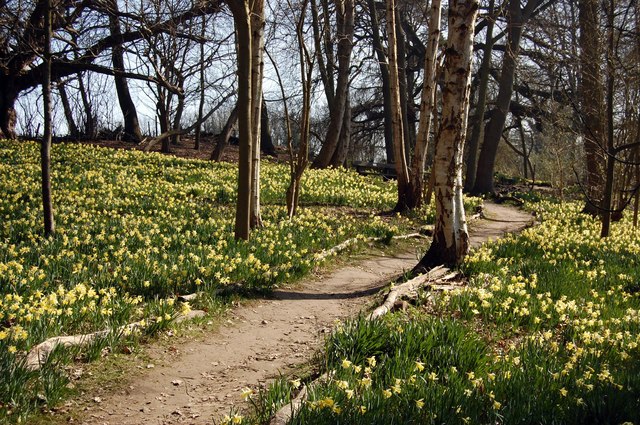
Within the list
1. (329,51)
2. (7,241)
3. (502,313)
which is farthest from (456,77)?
(329,51)

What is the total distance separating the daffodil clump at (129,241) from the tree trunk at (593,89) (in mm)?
4954

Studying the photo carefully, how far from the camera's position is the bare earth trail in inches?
148

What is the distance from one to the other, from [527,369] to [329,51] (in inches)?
584

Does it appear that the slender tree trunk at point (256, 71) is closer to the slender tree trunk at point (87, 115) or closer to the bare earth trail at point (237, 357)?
the bare earth trail at point (237, 357)

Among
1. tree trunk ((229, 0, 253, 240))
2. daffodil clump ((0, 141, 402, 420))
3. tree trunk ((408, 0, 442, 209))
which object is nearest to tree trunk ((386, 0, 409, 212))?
tree trunk ((408, 0, 442, 209))

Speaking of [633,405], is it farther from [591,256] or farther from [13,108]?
[13,108]

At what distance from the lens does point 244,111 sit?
786 centimetres

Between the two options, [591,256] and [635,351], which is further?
[591,256]

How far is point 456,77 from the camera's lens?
732cm

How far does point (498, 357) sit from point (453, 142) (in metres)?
3.82

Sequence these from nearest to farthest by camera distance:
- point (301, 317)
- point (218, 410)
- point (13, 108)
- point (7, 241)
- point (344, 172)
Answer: point (218, 410) → point (301, 317) → point (7, 241) → point (344, 172) → point (13, 108)

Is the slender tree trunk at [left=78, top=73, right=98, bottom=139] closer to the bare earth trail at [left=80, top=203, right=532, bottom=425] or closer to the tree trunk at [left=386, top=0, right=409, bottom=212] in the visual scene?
the tree trunk at [left=386, top=0, right=409, bottom=212]

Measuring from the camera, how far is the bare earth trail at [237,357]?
3.77 meters

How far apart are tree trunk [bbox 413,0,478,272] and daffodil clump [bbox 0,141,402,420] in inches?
71.3
